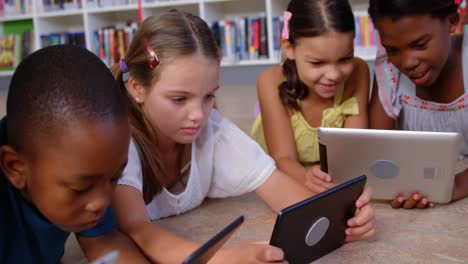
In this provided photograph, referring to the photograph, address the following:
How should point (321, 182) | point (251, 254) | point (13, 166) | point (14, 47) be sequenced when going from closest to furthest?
point (13, 166)
point (251, 254)
point (321, 182)
point (14, 47)

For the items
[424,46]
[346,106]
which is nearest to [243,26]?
[346,106]

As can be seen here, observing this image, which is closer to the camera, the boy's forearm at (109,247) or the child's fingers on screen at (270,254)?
the child's fingers on screen at (270,254)

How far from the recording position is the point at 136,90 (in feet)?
3.63

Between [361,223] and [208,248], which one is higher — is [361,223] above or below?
below

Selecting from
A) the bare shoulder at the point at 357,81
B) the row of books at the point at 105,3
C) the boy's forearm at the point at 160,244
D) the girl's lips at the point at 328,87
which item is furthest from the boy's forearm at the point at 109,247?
the row of books at the point at 105,3

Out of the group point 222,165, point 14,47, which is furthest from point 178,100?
point 14,47

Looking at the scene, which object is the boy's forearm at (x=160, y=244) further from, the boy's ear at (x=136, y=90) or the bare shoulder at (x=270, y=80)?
the bare shoulder at (x=270, y=80)

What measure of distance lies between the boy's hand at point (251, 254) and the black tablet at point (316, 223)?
1 cm

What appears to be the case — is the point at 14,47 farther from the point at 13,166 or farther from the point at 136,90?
Result: the point at 13,166

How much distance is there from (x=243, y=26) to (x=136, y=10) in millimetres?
876

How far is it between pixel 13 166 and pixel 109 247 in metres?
0.24

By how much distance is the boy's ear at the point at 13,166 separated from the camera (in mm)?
698

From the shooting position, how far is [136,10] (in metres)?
3.98

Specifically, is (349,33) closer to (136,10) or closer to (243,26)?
(243,26)
